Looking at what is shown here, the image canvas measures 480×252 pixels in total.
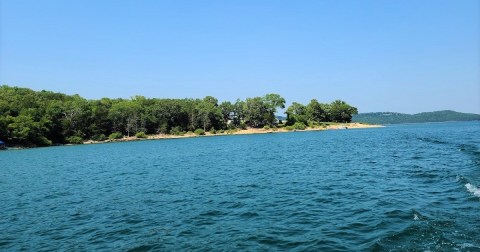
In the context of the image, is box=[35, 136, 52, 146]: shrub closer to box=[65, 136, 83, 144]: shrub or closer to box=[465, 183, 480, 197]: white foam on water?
box=[65, 136, 83, 144]: shrub

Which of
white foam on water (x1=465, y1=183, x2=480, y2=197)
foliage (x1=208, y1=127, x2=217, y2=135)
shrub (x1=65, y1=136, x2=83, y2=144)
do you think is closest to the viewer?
white foam on water (x1=465, y1=183, x2=480, y2=197)

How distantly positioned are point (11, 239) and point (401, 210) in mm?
20823

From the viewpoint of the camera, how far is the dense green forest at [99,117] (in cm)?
12140

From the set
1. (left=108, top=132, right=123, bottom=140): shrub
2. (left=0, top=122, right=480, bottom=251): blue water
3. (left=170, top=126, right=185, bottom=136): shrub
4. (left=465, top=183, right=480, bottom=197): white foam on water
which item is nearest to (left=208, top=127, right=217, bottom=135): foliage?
(left=170, top=126, right=185, bottom=136): shrub

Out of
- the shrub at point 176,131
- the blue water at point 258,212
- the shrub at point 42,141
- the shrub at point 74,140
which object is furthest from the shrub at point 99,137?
the blue water at point 258,212

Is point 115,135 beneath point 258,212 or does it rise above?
above

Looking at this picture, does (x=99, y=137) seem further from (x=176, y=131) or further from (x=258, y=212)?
(x=258, y=212)

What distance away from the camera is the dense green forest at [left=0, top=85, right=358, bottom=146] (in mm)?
121400

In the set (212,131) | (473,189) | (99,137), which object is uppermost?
(212,131)

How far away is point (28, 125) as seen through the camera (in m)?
117

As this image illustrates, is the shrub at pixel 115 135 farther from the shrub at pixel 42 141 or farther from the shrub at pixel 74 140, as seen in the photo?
the shrub at pixel 42 141

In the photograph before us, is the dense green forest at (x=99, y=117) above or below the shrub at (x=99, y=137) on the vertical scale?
above

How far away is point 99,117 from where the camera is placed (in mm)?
158000

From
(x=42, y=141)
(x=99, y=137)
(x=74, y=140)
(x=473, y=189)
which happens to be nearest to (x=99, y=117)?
(x=99, y=137)
